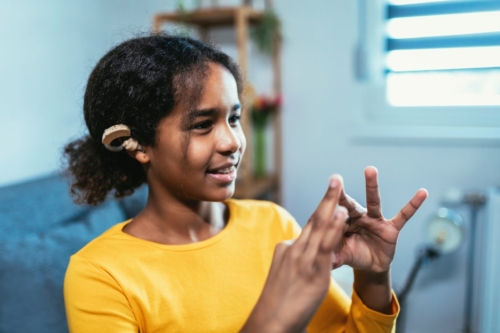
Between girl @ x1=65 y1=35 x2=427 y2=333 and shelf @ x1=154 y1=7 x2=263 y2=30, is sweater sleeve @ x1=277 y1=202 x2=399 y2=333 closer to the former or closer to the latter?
girl @ x1=65 y1=35 x2=427 y2=333

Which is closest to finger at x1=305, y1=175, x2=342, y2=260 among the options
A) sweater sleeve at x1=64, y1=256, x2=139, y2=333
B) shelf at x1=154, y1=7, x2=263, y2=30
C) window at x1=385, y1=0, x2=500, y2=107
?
sweater sleeve at x1=64, y1=256, x2=139, y2=333

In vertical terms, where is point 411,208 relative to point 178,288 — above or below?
above

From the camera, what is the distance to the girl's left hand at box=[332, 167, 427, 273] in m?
0.84

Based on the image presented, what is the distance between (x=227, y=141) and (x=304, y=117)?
136cm

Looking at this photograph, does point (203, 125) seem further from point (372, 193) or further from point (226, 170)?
point (372, 193)

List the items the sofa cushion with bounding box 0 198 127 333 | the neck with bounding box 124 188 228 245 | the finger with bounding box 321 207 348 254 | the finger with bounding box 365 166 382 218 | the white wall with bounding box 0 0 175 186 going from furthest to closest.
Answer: the white wall with bounding box 0 0 175 186, the sofa cushion with bounding box 0 198 127 333, the neck with bounding box 124 188 228 245, the finger with bounding box 365 166 382 218, the finger with bounding box 321 207 348 254

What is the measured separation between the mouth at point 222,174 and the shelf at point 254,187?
110 centimetres

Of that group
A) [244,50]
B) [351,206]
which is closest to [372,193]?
[351,206]

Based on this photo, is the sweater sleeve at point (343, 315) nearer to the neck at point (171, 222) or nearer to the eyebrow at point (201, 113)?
the neck at point (171, 222)

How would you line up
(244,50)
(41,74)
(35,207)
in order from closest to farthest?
(35,207), (41,74), (244,50)

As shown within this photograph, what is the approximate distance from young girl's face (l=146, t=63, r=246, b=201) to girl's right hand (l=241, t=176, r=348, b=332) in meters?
0.30

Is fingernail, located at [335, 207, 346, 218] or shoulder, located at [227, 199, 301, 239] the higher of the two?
fingernail, located at [335, 207, 346, 218]

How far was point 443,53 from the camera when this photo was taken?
204 cm

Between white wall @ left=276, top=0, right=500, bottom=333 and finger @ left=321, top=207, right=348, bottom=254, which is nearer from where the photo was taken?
finger @ left=321, top=207, right=348, bottom=254
